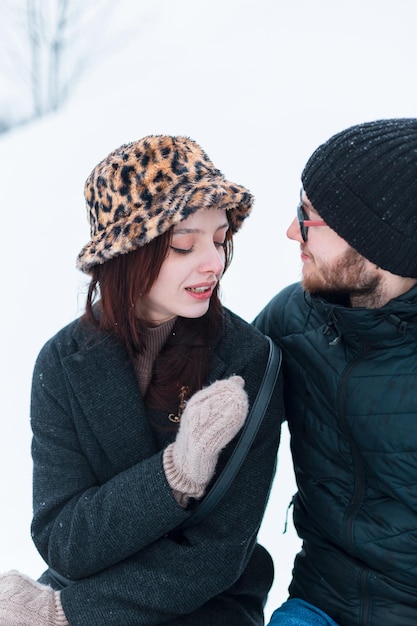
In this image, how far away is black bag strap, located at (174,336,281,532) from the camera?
143 cm

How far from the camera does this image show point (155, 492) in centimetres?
138

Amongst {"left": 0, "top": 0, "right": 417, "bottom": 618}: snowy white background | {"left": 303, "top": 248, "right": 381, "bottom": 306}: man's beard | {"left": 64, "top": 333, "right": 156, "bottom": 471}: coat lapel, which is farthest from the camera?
{"left": 0, "top": 0, "right": 417, "bottom": 618}: snowy white background

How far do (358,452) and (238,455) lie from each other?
27cm

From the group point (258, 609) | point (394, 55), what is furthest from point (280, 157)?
point (258, 609)

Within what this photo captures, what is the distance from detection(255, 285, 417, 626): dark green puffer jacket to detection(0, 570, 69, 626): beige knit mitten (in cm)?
62

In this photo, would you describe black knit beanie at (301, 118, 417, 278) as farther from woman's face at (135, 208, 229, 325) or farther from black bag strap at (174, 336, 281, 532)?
black bag strap at (174, 336, 281, 532)

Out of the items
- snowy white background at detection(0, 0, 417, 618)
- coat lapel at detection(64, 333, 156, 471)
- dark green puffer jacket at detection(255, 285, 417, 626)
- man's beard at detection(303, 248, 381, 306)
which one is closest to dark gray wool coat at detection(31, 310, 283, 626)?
coat lapel at detection(64, 333, 156, 471)

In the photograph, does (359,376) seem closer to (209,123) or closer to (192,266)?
(192,266)

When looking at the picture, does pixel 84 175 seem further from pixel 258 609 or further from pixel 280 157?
pixel 258 609

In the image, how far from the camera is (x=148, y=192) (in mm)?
1450

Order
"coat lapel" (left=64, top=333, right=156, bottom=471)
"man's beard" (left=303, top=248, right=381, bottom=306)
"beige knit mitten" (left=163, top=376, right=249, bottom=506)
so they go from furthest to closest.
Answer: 1. "coat lapel" (left=64, top=333, right=156, bottom=471)
2. "man's beard" (left=303, top=248, right=381, bottom=306)
3. "beige knit mitten" (left=163, top=376, right=249, bottom=506)

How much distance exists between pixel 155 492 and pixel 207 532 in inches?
7.3

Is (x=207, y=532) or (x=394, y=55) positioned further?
(x=394, y=55)

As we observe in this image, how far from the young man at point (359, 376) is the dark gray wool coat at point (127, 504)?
0.12 meters
